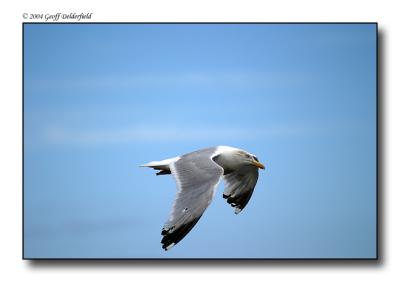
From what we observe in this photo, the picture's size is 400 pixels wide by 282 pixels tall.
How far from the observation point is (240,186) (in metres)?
5.09

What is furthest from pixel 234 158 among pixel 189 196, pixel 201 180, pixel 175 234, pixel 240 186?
pixel 175 234

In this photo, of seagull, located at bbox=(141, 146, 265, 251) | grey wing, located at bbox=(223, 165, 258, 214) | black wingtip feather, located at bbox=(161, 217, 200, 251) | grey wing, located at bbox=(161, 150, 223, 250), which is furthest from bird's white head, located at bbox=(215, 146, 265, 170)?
black wingtip feather, located at bbox=(161, 217, 200, 251)

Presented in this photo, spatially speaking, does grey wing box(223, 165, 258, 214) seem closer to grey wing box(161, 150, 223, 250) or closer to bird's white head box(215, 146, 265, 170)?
bird's white head box(215, 146, 265, 170)

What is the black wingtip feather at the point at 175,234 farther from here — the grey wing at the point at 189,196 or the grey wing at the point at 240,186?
the grey wing at the point at 240,186

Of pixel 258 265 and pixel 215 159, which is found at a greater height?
pixel 215 159

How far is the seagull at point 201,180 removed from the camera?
4.03 meters

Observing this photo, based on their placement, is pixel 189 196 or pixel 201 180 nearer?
pixel 189 196

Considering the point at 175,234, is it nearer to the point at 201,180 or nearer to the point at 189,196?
the point at 189,196

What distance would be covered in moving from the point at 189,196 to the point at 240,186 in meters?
1.02
